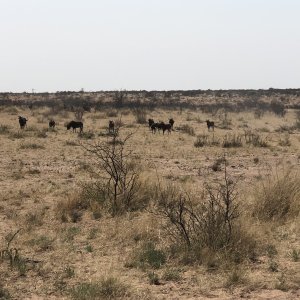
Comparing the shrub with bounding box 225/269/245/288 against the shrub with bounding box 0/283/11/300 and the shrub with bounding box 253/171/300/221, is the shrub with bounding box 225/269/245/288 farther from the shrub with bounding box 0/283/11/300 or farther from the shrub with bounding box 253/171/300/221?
the shrub with bounding box 253/171/300/221

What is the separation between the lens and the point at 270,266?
5629mm

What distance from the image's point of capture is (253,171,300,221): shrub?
7.69 metres

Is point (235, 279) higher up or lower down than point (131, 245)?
higher up

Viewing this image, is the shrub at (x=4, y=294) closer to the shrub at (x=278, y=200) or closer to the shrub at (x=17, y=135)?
the shrub at (x=278, y=200)

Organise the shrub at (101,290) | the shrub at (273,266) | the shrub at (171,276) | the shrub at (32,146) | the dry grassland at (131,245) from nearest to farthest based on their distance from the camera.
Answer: the shrub at (101,290), the dry grassland at (131,245), the shrub at (171,276), the shrub at (273,266), the shrub at (32,146)

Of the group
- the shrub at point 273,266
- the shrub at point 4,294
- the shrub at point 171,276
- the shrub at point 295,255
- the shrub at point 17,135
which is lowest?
the shrub at point 4,294

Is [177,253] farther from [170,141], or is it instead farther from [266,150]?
[170,141]

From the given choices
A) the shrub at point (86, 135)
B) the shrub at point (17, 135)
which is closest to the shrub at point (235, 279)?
the shrub at point (86, 135)

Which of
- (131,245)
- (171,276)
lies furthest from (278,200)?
(171,276)

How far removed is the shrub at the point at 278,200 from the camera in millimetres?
7688

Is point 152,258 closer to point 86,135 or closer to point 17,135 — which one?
point 17,135

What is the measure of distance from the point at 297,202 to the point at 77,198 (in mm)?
4010

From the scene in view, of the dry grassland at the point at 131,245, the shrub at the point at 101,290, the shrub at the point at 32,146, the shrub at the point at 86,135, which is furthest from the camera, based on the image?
the shrub at the point at 86,135

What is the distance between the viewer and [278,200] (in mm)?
7879
